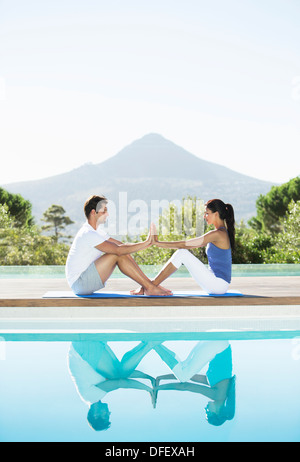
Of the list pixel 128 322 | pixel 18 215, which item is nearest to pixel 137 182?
pixel 18 215

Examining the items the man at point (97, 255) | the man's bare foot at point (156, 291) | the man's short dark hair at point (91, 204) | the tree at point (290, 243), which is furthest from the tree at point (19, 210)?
the man's short dark hair at point (91, 204)

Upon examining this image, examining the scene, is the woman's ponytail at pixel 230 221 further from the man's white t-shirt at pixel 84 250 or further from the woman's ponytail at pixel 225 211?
the man's white t-shirt at pixel 84 250

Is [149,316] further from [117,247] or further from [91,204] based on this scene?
[91,204]

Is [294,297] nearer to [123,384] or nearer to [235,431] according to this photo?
[123,384]

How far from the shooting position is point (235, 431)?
328 centimetres

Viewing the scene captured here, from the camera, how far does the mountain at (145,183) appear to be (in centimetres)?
9576

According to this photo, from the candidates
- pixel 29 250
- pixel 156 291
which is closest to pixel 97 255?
pixel 156 291

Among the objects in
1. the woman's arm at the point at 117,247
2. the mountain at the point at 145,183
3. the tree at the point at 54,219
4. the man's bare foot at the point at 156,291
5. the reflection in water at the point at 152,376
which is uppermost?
the mountain at the point at 145,183

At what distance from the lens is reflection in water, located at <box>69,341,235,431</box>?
12.3ft

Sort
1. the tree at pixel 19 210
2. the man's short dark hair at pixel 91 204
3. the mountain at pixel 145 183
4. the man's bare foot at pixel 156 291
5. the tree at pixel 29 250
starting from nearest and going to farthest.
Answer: the man's short dark hair at pixel 91 204 → the man's bare foot at pixel 156 291 → the tree at pixel 29 250 → the tree at pixel 19 210 → the mountain at pixel 145 183

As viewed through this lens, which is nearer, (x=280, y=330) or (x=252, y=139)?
(x=280, y=330)

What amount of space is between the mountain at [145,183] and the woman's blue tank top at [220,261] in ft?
269
